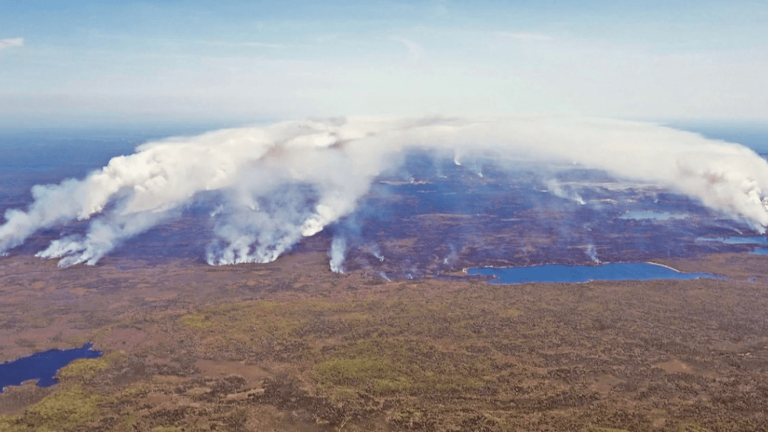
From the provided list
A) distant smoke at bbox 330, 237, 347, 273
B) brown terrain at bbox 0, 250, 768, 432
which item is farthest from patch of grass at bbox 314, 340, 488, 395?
distant smoke at bbox 330, 237, 347, 273

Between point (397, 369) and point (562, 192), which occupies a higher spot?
point (397, 369)

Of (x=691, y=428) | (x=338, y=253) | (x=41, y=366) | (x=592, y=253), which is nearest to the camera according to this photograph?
(x=691, y=428)

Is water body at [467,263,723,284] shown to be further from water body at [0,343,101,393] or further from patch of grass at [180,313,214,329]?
water body at [0,343,101,393]

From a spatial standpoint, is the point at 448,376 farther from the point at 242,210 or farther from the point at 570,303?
the point at 242,210

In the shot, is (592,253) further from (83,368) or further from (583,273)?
(83,368)

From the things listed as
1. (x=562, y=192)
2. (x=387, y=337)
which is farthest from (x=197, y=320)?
(x=562, y=192)

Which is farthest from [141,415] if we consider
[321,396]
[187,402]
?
[321,396]
